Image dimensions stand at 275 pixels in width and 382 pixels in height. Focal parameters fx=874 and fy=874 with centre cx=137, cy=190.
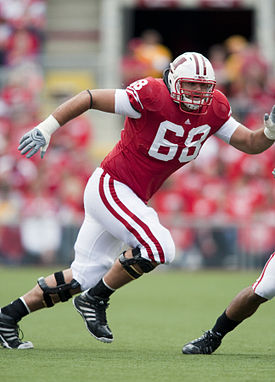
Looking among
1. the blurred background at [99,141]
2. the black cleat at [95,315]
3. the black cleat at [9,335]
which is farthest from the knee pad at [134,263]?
the blurred background at [99,141]

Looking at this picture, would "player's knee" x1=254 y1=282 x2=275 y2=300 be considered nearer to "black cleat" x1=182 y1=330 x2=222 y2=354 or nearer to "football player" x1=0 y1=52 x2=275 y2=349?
"black cleat" x1=182 y1=330 x2=222 y2=354

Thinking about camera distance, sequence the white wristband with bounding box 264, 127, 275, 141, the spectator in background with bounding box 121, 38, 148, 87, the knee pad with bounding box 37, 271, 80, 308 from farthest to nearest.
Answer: the spectator in background with bounding box 121, 38, 148, 87 → the knee pad with bounding box 37, 271, 80, 308 → the white wristband with bounding box 264, 127, 275, 141

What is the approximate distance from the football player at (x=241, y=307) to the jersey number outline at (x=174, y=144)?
0.85 m

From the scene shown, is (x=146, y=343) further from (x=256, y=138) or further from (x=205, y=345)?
(x=256, y=138)

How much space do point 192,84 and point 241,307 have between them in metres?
1.37

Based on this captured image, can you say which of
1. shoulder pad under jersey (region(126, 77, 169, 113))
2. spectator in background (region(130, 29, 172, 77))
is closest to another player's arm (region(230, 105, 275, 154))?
shoulder pad under jersey (region(126, 77, 169, 113))

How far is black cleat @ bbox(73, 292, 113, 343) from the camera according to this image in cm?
548

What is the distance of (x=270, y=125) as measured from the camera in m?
5.33

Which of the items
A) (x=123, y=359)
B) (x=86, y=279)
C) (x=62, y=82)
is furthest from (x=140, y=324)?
(x=62, y=82)

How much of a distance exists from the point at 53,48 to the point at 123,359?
1046 cm

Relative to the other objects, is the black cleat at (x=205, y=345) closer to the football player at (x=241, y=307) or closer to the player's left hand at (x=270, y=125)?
the football player at (x=241, y=307)

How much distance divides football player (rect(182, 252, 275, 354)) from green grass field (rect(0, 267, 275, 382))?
3.5 inches

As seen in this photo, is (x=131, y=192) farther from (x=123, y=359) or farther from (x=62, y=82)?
(x=62, y=82)

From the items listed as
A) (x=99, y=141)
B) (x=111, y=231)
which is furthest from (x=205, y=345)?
(x=99, y=141)
